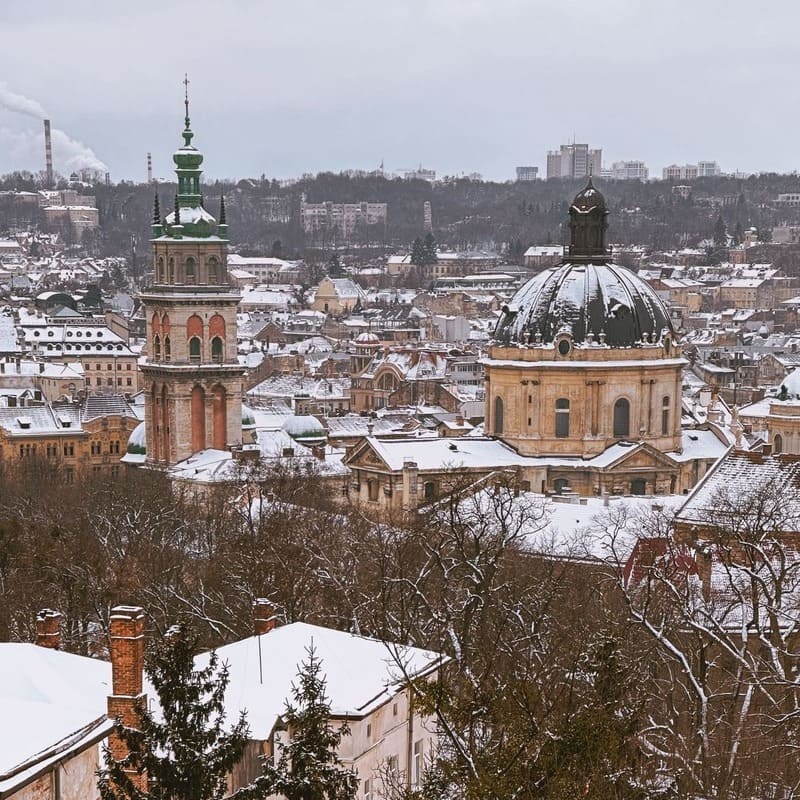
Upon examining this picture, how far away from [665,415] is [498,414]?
22.9 ft

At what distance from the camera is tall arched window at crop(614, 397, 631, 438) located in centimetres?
6700

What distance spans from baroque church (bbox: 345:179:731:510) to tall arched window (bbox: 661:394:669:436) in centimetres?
8

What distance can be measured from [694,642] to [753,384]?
99.6 metres

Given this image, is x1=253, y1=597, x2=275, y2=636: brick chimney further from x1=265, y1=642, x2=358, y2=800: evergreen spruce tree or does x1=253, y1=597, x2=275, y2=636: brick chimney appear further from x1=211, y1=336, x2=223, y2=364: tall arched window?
x1=211, y1=336, x2=223, y2=364: tall arched window

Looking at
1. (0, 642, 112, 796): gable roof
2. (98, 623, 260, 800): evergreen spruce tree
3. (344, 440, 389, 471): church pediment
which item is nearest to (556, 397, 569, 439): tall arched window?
(344, 440, 389, 471): church pediment

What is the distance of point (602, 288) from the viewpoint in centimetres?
6675

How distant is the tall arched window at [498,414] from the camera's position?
68.4 metres

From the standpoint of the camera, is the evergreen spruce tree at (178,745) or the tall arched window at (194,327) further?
the tall arched window at (194,327)

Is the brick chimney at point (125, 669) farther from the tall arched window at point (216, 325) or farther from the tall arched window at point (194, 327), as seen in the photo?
the tall arched window at point (216, 325)

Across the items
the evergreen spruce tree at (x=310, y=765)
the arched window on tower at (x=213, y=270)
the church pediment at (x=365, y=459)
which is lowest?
the church pediment at (x=365, y=459)

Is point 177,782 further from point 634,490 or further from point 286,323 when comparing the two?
point 286,323

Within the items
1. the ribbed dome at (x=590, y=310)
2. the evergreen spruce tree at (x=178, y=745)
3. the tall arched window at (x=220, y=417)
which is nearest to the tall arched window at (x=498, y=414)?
the ribbed dome at (x=590, y=310)

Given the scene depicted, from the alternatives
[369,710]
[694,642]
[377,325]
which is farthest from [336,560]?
[377,325]

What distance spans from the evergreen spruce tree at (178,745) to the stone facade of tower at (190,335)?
5567 centimetres
